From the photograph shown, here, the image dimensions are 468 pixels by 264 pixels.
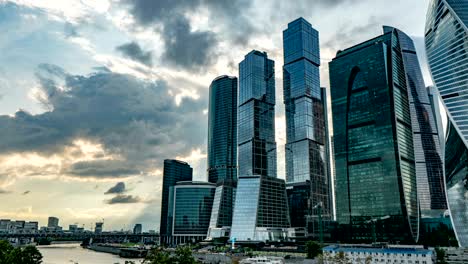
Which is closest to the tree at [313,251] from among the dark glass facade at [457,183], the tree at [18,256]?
the dark glass facade at [457,183]

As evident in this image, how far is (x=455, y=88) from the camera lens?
160375 mm

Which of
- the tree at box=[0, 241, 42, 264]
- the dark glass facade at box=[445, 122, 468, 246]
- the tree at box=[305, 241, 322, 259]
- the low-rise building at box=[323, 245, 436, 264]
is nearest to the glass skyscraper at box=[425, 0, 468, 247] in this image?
the dark glass facade at box=[445, 122, 468, 246]

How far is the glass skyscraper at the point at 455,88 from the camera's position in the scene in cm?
15575

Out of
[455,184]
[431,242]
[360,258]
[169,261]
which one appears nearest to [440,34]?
[455,184]

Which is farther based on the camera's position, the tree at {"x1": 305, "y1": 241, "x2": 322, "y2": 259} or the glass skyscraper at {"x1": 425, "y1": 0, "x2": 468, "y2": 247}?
the glass skyscraper at {"x1": 425, "y1": 0, "x2": 468, "y2": 247}

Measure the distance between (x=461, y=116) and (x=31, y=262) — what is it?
15954 centimetres

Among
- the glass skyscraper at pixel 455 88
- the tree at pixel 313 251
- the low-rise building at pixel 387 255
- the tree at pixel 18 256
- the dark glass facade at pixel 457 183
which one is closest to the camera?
the tree at pixel 18 256

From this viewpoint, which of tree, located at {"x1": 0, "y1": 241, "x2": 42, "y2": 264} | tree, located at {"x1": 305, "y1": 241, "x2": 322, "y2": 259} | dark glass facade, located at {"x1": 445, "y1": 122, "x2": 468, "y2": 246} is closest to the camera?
tree, located at {"x1": 0, "y1": 241, "x2": 42, "y2": 264}

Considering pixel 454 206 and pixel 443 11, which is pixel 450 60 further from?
pixel 454 206

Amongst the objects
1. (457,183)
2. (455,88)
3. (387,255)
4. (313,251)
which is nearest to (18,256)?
(387,255)

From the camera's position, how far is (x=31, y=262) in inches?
3477

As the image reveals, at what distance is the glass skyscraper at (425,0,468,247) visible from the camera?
156m

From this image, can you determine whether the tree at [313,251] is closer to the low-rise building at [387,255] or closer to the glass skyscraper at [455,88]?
the low-rise building at [387,255]

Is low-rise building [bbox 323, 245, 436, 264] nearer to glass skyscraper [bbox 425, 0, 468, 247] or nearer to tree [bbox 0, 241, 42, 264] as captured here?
glass skyscraper [bbox 425, 0, 468, 247]
